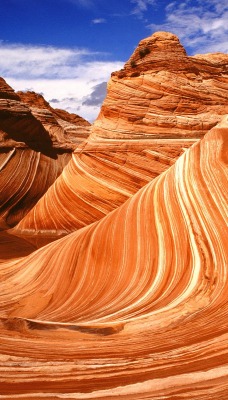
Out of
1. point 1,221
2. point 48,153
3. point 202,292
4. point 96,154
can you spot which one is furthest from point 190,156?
point 48,153

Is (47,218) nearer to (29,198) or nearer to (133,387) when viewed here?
(29,198)

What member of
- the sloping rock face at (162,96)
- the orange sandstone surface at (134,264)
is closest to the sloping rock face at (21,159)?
the orange sandstone surface at (134,264)

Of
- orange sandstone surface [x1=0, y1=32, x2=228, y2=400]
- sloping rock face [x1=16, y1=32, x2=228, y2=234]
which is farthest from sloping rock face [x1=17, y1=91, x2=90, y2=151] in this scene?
orange sandstone surface [x1=0, y1=32, x2=228, y2=400]

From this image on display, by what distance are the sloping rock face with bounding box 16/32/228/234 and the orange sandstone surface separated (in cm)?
4

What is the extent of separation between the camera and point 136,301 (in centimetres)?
566

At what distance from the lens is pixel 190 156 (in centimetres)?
770

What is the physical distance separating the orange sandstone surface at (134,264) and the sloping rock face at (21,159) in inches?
148

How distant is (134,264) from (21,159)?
591 inches

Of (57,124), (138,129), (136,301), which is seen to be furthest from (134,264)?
(57,124)

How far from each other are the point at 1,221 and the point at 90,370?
52.2ft

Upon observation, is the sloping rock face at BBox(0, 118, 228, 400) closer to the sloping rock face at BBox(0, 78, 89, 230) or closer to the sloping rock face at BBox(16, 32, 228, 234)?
the sloping rock face at BBox(16, 32, 228, 234)

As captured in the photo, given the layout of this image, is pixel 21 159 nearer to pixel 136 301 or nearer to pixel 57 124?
pixel 57 124

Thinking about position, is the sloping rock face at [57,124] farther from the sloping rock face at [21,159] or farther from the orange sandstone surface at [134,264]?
the orange sandstone surface at [134,264]

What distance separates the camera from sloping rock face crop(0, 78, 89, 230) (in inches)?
766
